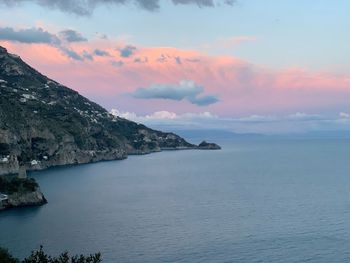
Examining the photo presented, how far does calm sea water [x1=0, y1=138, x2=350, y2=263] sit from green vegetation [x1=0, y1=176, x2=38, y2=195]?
7.24 m

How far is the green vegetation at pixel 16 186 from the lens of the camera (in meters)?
114

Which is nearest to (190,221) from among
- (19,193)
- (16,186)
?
(19,193)

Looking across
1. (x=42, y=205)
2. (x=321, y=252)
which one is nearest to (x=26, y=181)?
(x=42, y=205)

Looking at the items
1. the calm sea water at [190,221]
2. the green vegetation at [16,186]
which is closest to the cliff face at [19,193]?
the green vegetation at [16,186]

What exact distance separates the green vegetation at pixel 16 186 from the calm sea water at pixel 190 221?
7.24m

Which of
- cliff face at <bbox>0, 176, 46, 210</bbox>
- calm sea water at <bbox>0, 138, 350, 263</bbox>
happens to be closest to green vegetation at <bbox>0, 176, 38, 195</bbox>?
cliff face at <bbox>0, 176, 46, 210</bbox>

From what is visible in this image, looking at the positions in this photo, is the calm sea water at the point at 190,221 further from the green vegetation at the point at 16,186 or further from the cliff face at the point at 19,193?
the green vegetation at the point at 16,186

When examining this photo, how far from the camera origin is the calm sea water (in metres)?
75.9

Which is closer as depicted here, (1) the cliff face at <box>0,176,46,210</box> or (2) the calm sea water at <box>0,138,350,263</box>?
(2) the calm sea water at <box>0,138,350,263</box>

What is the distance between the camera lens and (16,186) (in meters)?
115

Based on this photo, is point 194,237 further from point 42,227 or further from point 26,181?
point 26,181

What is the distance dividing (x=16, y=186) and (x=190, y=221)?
4425cm

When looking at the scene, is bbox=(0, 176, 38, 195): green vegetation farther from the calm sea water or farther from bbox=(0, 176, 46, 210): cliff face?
the calm sea water

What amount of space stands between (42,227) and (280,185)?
8541 centimetres
